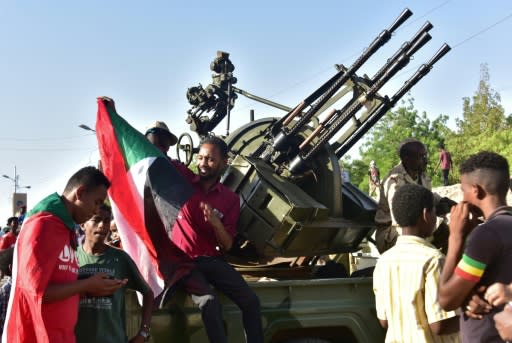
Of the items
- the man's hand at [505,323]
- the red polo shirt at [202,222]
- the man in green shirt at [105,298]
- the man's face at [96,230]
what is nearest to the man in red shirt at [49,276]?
the man in green shirt at [105,298]

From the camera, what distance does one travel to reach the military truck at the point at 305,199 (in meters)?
4.95

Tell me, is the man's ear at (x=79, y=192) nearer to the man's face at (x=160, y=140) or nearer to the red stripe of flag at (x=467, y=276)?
the red stripe of flag at (x=467, y=276)

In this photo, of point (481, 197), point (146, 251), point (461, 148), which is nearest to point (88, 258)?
point (146, 251)

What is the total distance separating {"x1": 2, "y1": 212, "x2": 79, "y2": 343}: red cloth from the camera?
3084 millimetres

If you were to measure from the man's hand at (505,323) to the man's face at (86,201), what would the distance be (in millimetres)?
1965

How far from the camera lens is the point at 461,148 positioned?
37281 millimetres

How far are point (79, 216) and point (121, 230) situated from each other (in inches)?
70.0

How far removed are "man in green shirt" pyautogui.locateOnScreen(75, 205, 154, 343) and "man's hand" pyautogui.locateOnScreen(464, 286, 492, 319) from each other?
75.8 inches

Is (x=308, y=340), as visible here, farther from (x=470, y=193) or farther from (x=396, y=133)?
(x=396, y=133)

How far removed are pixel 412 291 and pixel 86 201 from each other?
1.71 metres

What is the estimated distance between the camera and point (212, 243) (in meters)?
4.82

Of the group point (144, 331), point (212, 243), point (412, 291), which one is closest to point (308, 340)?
point (212, 243)

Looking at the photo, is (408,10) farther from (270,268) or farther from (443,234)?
(270,268)

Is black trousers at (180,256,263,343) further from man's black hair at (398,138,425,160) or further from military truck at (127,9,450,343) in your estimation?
man's black hair at (398,138,425,160)
